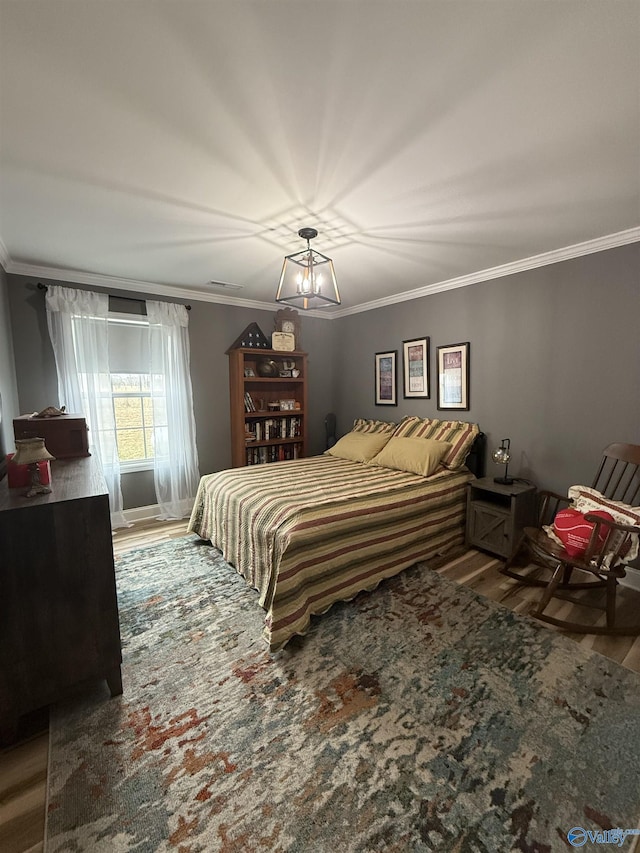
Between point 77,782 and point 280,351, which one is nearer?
point 77,782

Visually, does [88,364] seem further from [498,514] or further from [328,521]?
[498,514]

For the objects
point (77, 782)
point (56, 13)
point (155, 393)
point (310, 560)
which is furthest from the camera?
point (155, 393)

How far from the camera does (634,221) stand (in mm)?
2273

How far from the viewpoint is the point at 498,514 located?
9.18 ft

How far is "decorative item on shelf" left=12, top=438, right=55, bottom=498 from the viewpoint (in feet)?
4.83

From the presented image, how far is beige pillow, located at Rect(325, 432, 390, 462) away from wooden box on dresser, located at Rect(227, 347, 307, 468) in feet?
2.27

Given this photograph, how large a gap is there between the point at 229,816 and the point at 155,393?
11.1 ft

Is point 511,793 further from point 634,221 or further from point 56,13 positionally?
point 634,221

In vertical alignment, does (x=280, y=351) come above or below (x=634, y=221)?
below

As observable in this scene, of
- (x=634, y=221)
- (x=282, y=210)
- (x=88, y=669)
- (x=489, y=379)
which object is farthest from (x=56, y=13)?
(x=489, y=379)

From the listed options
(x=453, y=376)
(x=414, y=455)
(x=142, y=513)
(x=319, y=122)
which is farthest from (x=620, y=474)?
(x=142, y=513)

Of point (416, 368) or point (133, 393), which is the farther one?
point (416, 368)

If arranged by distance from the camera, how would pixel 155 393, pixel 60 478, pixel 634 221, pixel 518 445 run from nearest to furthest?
pixel 60 478, pixel 634 221, pixel 518 445, pixel 155 393

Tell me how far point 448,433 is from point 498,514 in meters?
0.93
